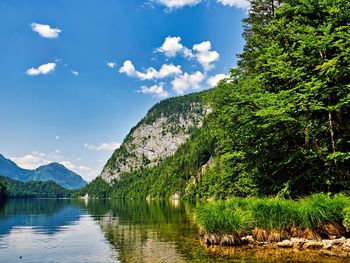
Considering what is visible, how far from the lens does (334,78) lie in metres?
26.6

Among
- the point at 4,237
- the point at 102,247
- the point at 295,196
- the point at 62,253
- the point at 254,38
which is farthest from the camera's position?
the point at 254,38

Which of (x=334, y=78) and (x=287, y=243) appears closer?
(x=287, y=243)

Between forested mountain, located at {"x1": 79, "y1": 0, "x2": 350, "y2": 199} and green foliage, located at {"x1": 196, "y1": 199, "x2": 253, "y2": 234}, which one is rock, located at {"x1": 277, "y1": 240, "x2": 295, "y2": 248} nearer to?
green foliage, located at {"x1": 196, "y1": 199, "x2": 253, "y2": 234}

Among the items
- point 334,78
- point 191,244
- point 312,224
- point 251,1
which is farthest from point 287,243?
point 251,1

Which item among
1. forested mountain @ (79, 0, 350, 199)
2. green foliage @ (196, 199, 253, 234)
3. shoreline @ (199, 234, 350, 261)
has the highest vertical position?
forested mountain @ (79, 0, 350, 199)

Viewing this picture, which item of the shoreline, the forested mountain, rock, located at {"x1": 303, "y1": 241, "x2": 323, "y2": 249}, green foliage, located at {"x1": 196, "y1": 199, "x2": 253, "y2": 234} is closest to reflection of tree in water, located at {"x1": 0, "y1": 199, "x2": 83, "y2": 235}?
green foliage, located at {"x1": 196, "y1": 199, "x2": 253, "y2": 234}

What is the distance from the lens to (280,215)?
22625mm

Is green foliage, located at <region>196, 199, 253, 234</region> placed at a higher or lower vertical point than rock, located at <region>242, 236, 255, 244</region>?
higher

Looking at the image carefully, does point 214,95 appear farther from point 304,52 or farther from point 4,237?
point 4,237

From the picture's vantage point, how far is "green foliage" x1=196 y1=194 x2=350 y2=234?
2128 cm

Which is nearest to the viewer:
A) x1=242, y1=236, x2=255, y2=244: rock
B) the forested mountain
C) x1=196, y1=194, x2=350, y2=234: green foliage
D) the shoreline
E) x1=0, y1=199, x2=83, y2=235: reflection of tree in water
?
the shoreline

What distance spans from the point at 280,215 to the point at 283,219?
0.98 ft

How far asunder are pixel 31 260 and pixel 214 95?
28216mm

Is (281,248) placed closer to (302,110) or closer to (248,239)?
(248,239)
